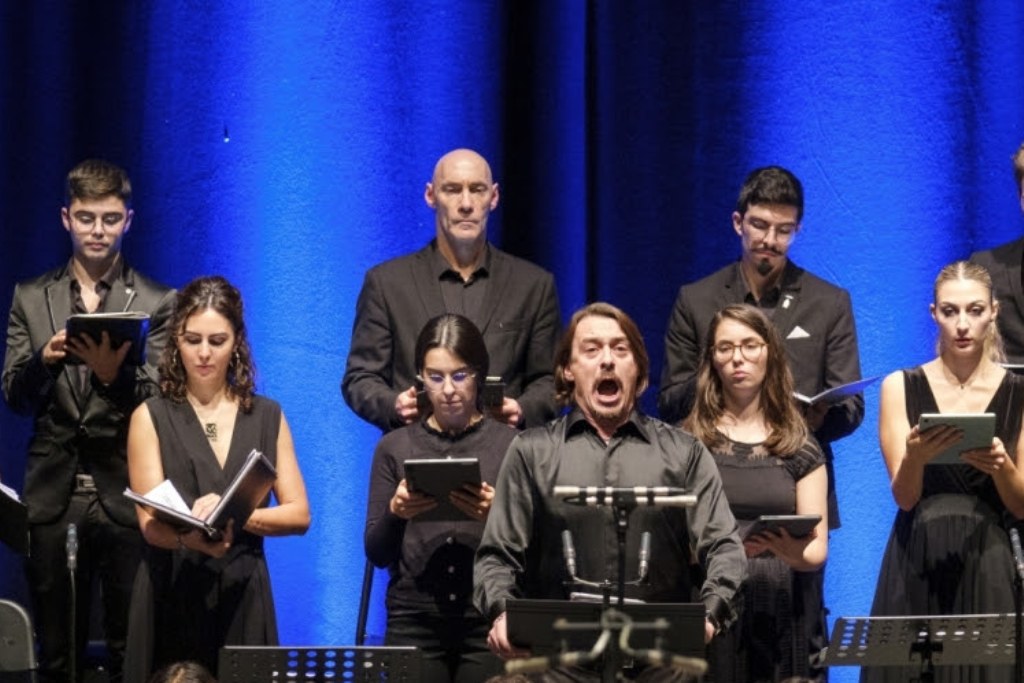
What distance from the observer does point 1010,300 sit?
5977mm

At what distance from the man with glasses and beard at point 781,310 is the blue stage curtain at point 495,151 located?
3.37ft

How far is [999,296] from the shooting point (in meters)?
5.99

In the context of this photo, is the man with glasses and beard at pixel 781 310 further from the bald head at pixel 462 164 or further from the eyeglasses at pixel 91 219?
the eyeglasses at pixel 91 219

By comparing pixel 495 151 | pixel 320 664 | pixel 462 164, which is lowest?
pixel 320 664

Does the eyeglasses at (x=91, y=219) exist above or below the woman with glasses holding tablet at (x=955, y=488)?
above

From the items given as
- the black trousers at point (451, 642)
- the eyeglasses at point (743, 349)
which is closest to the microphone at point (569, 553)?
the black trousers at point (451, 642)

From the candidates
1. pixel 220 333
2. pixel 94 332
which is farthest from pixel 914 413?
pixel 94 332

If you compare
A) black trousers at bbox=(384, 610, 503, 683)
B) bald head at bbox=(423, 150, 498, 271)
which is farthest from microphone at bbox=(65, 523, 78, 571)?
bald head at bbox=(423, 150, 498, 271)

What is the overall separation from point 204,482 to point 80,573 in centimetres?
69

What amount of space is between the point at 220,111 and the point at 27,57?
711 millimetres

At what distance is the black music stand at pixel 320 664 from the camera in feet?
15.0

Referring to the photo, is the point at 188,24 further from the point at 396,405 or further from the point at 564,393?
the point at 564,393

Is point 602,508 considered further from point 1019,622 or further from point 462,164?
point 462,164

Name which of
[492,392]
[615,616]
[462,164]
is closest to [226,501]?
[492,392]
